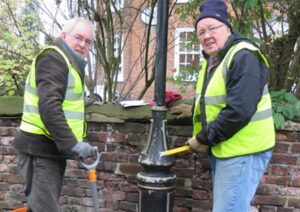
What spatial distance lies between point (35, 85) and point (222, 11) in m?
1.33

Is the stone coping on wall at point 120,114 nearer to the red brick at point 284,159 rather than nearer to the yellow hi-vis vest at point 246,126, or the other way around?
the red brick at point 284,159

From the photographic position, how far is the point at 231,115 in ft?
8.67

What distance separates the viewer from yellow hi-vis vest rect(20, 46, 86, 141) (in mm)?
3100

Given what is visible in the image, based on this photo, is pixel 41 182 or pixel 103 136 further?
pixel 103 136

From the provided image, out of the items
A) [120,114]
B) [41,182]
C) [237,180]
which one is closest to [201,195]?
[120,114]

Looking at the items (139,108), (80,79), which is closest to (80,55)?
(80,79)

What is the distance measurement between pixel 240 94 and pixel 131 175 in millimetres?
1787

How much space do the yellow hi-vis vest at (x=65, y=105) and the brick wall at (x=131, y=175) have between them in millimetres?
922

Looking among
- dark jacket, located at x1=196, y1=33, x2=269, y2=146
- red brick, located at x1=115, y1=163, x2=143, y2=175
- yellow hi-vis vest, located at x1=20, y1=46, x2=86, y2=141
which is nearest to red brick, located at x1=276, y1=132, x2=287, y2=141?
dark jacket, located at x1=196, y1=33, x2=269, y2=146

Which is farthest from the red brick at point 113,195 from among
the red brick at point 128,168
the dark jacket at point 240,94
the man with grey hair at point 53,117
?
the dark jacket at point 240,94

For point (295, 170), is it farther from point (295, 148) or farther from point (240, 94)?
point (240, 94)

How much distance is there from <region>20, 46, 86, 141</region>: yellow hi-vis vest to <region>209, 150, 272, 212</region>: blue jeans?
104 cm

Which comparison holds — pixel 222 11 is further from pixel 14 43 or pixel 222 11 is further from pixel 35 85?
pixel 14 43

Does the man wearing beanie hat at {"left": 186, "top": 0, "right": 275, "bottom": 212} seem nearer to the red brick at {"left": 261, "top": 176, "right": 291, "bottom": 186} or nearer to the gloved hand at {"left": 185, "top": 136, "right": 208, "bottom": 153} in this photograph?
the gloved hand at {"left": 185, "top": 136, "right": 208, "bottom": 153}
